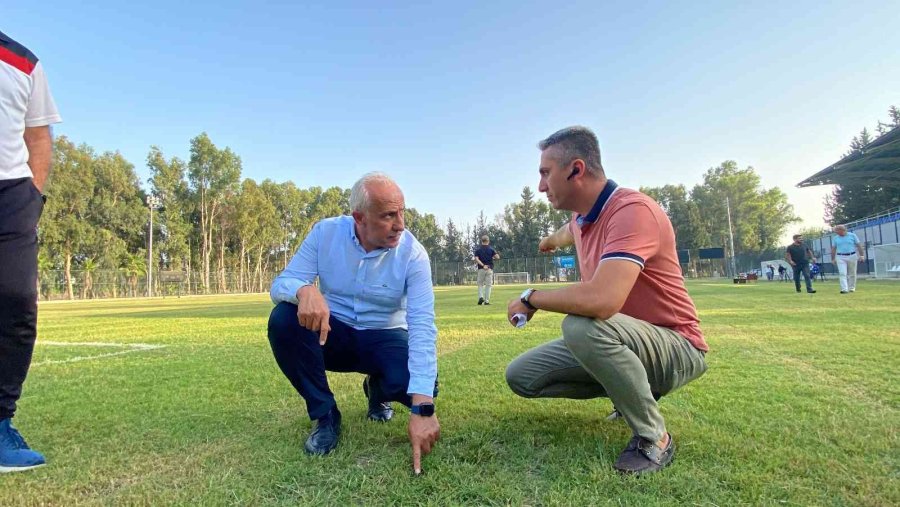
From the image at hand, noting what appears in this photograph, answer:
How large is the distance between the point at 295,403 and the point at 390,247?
1.31m

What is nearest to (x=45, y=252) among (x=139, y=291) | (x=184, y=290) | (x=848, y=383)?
(x=139, y=291)

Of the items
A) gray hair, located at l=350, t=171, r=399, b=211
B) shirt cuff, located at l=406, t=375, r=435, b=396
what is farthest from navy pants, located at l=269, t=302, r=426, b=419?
gray hair, located at l=350, t=171, r=399, b=211

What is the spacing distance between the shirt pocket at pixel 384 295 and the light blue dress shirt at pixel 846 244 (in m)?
14.4

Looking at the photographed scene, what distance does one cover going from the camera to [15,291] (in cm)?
205

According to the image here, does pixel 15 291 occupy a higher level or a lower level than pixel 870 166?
lower

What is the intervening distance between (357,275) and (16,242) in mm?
1449

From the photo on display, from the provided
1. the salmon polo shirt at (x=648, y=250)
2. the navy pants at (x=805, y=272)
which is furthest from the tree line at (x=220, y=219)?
the salmon polo shirt at (x=648, y=250)

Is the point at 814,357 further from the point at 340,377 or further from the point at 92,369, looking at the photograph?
the point at 92,369

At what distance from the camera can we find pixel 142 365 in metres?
4.63

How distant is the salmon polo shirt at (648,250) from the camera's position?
1.97 m

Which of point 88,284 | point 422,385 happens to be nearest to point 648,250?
point 422,385

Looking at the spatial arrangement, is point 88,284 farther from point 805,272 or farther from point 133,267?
point 805,272

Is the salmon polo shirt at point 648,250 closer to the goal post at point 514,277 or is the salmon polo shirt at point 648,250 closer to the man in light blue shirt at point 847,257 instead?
the man in light blue shirt at point 847,257

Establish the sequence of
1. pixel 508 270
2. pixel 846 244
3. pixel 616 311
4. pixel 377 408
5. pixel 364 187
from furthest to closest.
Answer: pixel 508 270 → pixel 846 244 → pixel 377 408 → pixel 364 187 → pixel 616 311
